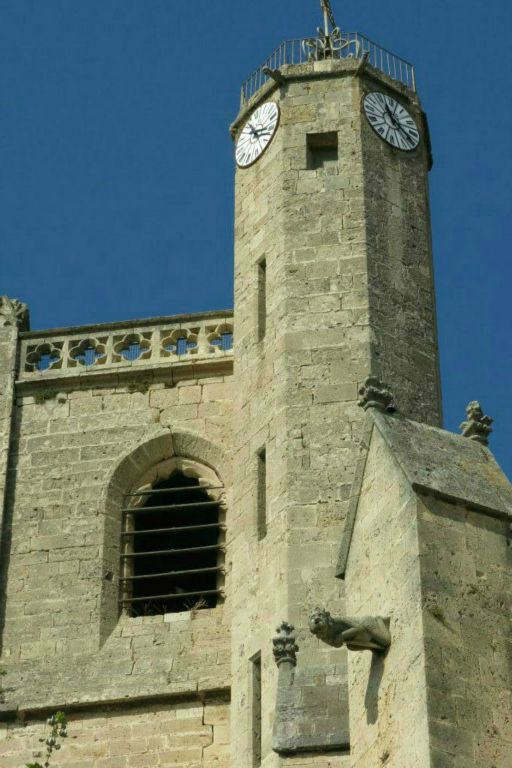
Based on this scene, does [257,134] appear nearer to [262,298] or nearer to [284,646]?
[262,298]

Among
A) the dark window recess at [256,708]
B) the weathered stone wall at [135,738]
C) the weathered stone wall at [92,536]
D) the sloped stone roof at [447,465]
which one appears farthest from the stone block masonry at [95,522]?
the sloped stone roof at [447,465]

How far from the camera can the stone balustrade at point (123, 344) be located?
22391 mm

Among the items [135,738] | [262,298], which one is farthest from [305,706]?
[262,298]

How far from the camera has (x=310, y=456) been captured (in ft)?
61.7

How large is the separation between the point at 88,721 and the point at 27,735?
544 mm

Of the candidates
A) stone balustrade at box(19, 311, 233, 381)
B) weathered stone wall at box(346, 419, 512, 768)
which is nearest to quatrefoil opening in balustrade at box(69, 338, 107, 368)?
stone balustrade at box(19, 311, 233, 381)

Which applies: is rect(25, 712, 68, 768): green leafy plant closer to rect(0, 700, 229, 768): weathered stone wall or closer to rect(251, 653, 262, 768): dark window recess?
rect(0, 700, 229, 768): weathered stone wall

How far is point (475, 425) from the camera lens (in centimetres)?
1340

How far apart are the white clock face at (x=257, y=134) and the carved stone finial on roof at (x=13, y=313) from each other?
2.76m

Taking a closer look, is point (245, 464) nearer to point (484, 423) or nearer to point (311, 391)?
point (311, 391)

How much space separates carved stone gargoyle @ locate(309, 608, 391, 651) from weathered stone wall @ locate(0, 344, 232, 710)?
7492mm

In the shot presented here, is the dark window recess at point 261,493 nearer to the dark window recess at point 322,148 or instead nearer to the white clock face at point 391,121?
the dark window recess at point 322,148

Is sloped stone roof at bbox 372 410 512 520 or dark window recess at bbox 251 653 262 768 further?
dark window recess at bbox 251 653 262 768

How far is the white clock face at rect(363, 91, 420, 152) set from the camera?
21703 millimetres
